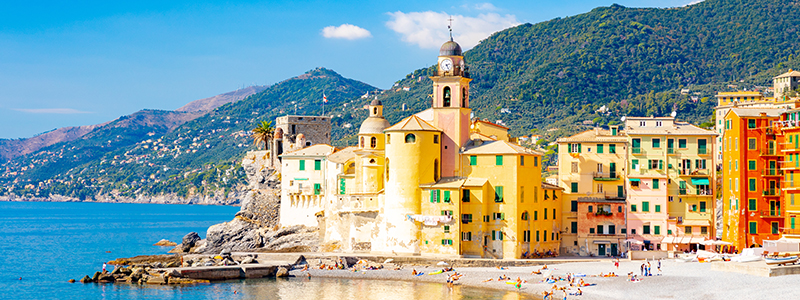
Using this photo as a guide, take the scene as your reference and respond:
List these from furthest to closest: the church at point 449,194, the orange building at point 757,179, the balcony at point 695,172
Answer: the balcony at point 695,172, the church at point 449,194, the orange building at point 757,179

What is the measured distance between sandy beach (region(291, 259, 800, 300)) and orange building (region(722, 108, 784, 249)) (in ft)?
22.5

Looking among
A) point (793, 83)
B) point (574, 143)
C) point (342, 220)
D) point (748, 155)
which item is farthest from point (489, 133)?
point (793, 83)

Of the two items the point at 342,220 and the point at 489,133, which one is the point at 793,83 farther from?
the point at 342,220

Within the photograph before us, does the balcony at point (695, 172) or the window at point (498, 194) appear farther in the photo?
the balcony at point (695, 172)

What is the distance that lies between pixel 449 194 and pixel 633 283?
646 inches

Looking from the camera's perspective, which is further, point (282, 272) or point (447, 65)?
point (447, 65)

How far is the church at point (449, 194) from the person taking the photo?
67875 mm

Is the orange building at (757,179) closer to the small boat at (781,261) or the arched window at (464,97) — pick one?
the small boat at (781,261)

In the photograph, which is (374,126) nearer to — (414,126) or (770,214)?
(414,126)

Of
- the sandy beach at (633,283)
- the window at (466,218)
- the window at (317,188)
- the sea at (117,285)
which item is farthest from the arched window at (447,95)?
the window at (317,188)

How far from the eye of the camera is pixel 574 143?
7250 cm

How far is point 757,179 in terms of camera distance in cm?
6750

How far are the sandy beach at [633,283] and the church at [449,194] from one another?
9.93ft

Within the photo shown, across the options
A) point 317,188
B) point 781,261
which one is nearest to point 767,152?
point 781,261
